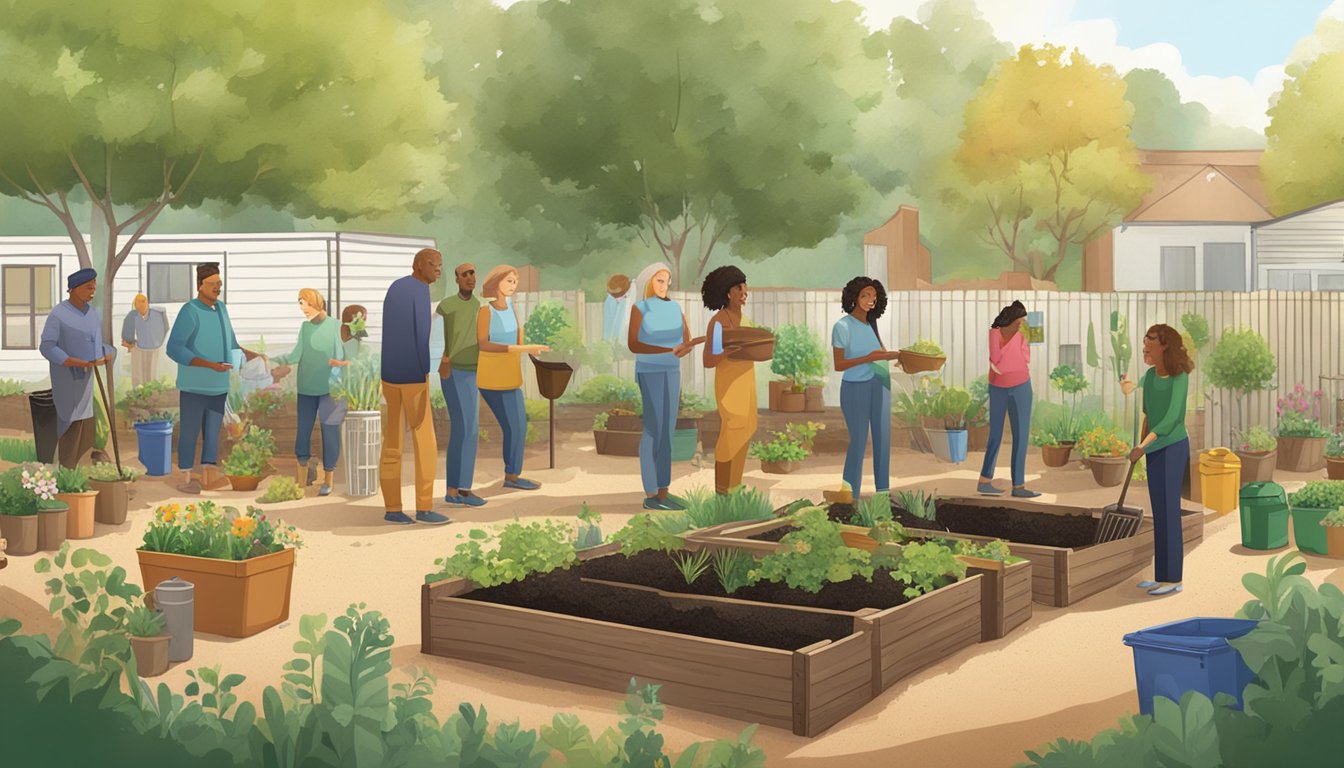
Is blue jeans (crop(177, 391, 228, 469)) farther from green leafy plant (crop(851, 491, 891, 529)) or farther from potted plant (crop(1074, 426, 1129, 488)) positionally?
potted plant (crop(1074, 426, 1129, 488))

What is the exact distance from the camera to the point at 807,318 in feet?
67.4

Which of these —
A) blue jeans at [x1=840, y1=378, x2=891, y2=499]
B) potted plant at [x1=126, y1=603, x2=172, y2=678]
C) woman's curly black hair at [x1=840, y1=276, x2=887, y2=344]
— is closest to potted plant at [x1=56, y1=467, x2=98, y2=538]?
potted plant at [x1=126, y1=603, x2=172, y2=678]

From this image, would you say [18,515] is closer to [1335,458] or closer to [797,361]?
[797,361]

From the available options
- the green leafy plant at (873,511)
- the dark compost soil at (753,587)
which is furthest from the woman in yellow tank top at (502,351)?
the dark compost soil at (753,587)

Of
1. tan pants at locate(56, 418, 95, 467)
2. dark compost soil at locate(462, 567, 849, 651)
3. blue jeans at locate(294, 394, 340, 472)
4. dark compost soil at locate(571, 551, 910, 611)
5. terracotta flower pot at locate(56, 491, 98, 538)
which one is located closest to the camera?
dark compost soil at locate(462, 567, 849, 651)

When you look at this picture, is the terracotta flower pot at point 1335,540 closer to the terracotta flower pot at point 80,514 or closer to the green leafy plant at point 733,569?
the green leafy plant at point 733,569

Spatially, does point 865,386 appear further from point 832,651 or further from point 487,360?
point 832,651


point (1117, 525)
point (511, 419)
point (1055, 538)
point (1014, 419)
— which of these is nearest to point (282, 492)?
point (511, 419)

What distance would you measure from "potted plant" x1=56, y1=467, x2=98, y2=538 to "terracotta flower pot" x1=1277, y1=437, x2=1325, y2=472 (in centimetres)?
1167

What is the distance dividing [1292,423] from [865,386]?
6.66m

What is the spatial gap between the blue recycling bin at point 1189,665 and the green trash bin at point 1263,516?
485 centimetres

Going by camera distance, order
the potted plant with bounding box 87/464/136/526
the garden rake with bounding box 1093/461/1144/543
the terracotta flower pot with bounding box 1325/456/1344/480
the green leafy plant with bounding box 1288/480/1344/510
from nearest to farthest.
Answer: the garden rake with bounding box 1093/461/1144/543
the green leafy plant with bounding box 1288/480/1344/510
the potted plant with bounding box 87/464/136/526
the terracotta flower pot with bounding box 1325/456/1344/480

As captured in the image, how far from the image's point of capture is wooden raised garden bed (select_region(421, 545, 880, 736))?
6328 mm

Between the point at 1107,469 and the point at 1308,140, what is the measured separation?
119ft
